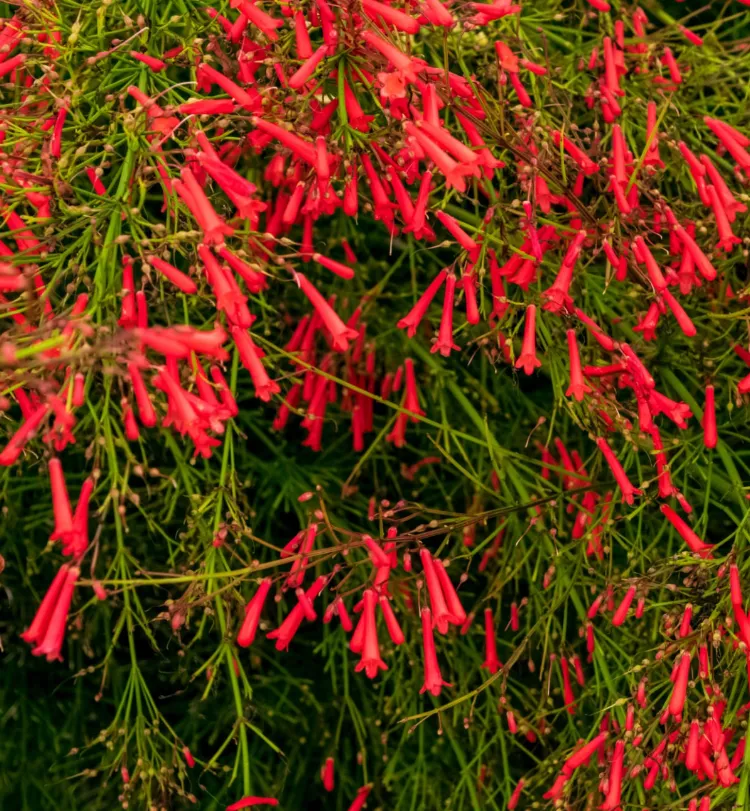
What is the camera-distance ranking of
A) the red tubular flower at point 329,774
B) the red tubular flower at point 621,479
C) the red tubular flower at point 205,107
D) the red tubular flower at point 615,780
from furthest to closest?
the red tubular flower at point 329,774, the red tubular flower at point 621,479, the red tubular flower at point 615,780, the red tubular flower at point 205,107

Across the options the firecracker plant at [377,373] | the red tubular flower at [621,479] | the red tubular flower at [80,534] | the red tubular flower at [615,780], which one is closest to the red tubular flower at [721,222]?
the firecracker plant at [377,373]

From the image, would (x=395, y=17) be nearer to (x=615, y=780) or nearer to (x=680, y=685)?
(x=680, y=685)

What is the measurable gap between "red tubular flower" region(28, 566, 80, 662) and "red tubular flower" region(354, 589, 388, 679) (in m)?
0.76

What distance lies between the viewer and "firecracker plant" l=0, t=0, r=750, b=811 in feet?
7.54

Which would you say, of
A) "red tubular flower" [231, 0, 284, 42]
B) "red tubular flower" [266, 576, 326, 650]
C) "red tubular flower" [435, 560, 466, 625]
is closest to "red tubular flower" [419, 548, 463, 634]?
"red tubular flower" [435, 560, 466, 625]

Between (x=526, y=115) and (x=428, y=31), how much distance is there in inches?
16.4

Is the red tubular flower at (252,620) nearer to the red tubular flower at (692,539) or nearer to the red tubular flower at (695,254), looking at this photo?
the red tubular flower at (692,539)

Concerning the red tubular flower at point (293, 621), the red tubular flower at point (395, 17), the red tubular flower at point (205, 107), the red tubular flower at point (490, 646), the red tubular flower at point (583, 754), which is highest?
the red tubular flower at point (395, 17)

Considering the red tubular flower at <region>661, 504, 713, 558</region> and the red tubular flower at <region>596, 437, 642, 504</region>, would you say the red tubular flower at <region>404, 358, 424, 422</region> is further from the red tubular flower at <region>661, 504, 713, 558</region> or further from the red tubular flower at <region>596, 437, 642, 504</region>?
the red tubular flower at <region>661, 504, 713, 558</region>

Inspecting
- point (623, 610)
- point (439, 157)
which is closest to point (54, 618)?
point (439, 157)

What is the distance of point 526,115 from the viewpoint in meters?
2.86

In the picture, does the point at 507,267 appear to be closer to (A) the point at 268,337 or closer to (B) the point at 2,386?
(B) the point at 2,386

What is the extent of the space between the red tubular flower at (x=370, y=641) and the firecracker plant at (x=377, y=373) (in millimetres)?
13

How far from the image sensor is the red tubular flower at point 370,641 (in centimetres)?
256
